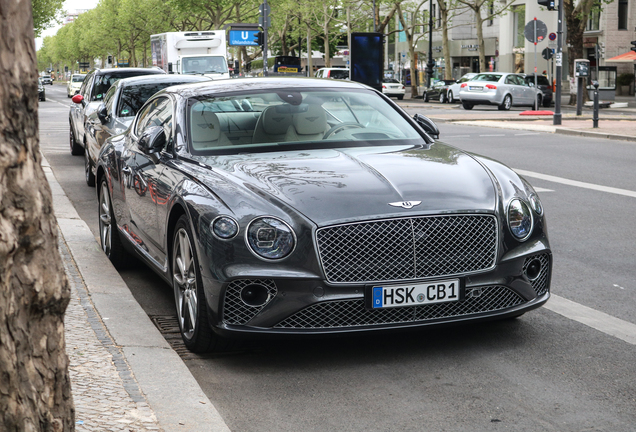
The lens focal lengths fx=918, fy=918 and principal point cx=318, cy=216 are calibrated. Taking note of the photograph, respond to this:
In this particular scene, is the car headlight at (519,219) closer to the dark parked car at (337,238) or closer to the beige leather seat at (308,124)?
the dark parked car at (337,238)

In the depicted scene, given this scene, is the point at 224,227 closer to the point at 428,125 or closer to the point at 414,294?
the point at 414,294

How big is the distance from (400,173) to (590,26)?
5538 cm

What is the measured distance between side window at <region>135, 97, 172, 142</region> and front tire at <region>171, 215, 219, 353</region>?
1.07 m

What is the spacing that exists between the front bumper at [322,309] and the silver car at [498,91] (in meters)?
32.8

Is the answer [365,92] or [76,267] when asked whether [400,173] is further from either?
[76,267]

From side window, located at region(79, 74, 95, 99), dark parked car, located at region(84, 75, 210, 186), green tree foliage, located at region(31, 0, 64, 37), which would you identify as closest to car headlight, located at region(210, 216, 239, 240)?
dark parked car, located at region(84, 75, 210, 186)

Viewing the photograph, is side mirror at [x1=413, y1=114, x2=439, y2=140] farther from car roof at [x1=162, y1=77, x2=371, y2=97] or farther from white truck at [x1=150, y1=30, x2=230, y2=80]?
white truck at [x1=150, y1=30, x2=230, y2=80]

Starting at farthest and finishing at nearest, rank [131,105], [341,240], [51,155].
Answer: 1. [51,155]
2. [131,105]
3. [341,240]

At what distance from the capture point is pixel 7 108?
2.22 metres

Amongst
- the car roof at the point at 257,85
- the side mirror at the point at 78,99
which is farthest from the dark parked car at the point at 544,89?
the car roof at the point at 257,85

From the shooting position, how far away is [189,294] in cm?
487

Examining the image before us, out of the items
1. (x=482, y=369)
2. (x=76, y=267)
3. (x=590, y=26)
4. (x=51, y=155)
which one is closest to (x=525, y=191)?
(x=482, y=369)

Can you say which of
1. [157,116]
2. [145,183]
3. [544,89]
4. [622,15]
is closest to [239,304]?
[145,183]

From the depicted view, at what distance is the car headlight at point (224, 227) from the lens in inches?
172
